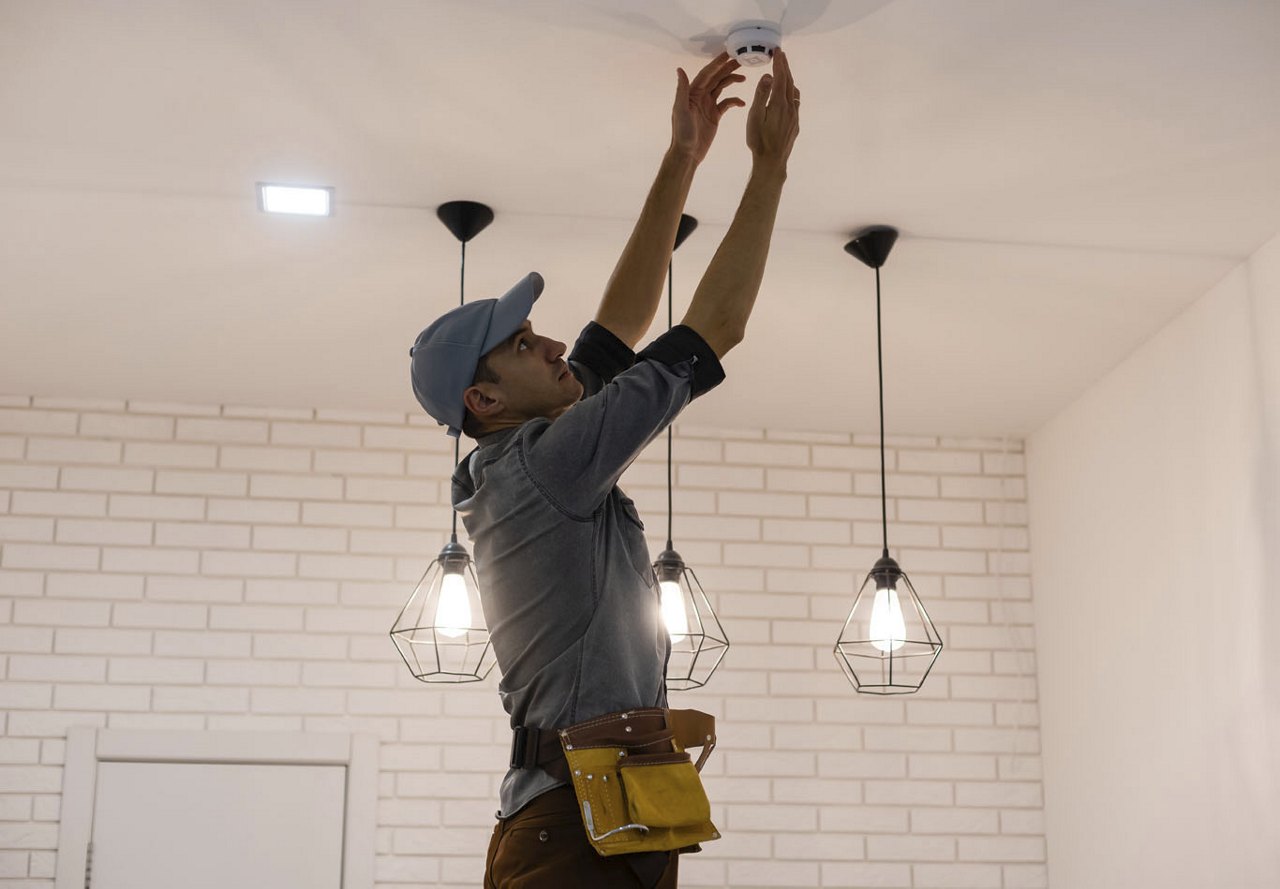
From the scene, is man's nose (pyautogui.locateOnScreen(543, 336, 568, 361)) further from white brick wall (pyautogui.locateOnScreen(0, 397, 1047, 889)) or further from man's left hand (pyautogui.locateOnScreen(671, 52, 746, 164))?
white brick wall (pyautogui.locateOnScreen(0, 397, 1047, 889))

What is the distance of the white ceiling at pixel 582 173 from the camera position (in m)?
2.61

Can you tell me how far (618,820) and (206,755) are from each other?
2939mm

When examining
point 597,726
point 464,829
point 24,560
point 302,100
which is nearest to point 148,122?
point 302,100

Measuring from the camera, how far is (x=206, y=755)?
438 centimetres

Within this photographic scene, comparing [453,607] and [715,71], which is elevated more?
[715,71]

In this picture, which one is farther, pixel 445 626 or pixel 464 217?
pixel 445 626

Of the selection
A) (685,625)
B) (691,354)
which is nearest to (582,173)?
(685,625)

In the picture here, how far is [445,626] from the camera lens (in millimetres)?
3451

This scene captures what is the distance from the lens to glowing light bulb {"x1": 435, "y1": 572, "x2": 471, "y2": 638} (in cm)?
345

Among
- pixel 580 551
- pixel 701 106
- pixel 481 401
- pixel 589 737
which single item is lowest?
pixel 589 737

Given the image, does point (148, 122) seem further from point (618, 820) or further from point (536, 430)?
point (618, 820)

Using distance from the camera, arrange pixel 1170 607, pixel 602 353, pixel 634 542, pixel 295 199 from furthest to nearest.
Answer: pixel 1170 607 → pixel 295 199 → pixel 602 353 → pixel 634 542

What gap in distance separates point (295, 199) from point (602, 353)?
1319 mm

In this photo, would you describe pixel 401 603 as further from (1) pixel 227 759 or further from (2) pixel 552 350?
(2) pixel 552 350
